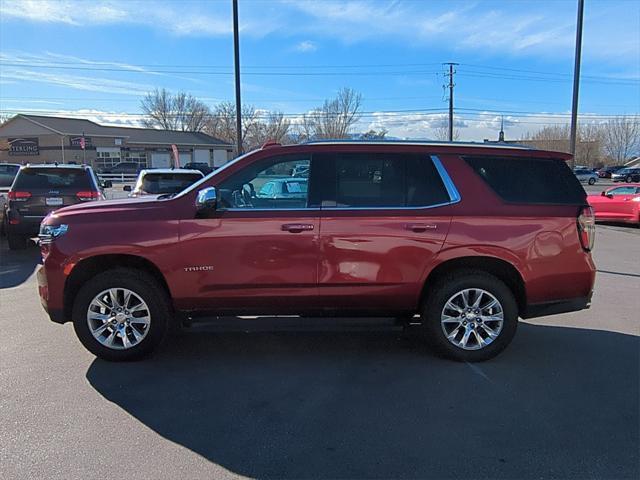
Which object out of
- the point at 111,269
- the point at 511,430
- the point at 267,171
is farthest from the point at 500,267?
the point at 111,269

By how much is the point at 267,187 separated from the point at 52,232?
6.30ft

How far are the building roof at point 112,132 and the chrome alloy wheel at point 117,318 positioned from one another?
2515 inches

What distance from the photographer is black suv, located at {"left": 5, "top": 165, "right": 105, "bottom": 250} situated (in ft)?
31.1

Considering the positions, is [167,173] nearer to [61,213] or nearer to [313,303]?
[61,213]

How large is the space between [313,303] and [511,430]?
1892mm

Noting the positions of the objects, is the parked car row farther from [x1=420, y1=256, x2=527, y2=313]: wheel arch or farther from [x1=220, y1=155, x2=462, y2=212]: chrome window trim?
[x1=420, y1=256, x2=527, y2=313]: wheel arch

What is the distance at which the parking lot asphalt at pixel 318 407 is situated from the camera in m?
2.95

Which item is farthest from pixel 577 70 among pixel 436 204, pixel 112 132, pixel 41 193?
pixel 112 132

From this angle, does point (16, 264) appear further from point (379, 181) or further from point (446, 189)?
point (446, 189)

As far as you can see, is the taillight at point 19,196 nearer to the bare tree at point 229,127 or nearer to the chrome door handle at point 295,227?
the chrome door handle at point 295,227

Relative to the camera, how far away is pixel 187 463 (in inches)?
116

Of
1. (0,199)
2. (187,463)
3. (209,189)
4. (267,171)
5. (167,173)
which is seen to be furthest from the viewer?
(0,199)

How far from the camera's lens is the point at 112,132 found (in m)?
65.9

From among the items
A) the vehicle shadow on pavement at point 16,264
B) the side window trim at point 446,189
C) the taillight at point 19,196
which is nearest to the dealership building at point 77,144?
the vehicle shadow on pavement at point 16,264
